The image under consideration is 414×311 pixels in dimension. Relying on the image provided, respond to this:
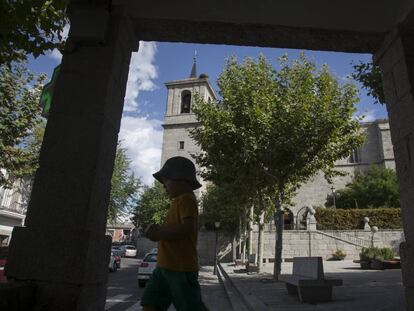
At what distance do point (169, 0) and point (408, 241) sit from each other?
3758mm

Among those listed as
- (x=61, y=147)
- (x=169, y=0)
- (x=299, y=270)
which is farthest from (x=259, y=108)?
(x=61, y=147)

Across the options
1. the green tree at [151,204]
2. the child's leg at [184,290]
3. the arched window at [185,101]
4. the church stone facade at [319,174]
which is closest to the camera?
the child's leg at [184,290]

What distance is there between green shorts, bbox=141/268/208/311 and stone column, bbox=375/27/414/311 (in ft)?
7.86

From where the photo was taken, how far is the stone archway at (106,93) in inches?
117

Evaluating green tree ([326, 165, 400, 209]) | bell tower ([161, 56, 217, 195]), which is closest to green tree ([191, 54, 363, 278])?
green tree ([326, 165, 400, 209])

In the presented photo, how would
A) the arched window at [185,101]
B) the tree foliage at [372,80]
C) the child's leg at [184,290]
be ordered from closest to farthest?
the child's leg at [184,290] → the tree foliage at [372,80] → the arched window at [185,101]

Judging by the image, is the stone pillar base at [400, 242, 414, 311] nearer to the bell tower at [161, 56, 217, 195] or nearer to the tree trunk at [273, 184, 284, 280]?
the tree trunk at [273, 184, 284, 280]

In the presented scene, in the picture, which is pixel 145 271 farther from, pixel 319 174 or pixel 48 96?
pixel 319 174

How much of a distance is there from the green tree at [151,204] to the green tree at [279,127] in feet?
81.6

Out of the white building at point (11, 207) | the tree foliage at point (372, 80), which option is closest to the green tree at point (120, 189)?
the white building at point (11, 207)

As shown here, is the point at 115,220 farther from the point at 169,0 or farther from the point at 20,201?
the point at 169,0

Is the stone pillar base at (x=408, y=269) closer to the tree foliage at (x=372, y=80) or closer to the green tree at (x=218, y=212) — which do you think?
the tree foliage at (x=372, y=80)

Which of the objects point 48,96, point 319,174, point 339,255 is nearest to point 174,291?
point 48,96

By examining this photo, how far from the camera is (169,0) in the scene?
13.3 feet
